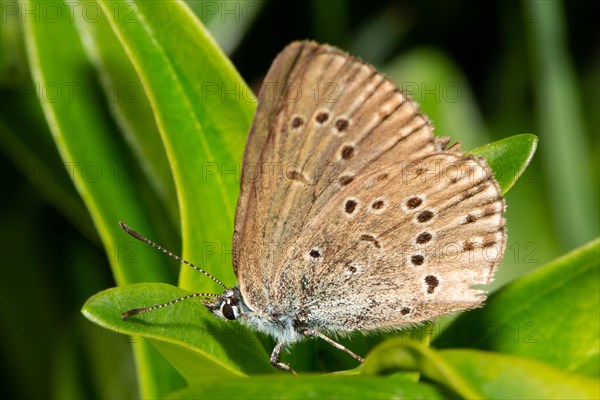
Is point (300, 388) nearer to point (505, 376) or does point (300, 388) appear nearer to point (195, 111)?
point (505, 376)

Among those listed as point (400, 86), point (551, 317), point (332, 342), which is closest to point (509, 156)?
point (551, 317)

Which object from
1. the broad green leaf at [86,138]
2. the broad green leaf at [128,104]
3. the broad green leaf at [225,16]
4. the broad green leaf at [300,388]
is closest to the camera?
the broad green leaf at [300,388]

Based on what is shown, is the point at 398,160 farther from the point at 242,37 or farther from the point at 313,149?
the point at 242,37

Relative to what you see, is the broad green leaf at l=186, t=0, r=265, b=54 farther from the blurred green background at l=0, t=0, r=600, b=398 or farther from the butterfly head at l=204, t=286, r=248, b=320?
the butterfly head at l=204, t=286, r=248, b=320

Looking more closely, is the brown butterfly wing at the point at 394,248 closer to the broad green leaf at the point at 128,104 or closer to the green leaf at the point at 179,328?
the green leaf at the point at 179,328

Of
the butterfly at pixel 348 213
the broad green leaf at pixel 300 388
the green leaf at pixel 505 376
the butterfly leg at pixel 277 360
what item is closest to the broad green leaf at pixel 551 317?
the butterfly at pixel 348 213

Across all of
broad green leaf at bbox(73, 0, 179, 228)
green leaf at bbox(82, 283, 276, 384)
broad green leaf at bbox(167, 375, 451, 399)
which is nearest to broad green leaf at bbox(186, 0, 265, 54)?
broad green leaf at bbox(73, 0, 179, 228)

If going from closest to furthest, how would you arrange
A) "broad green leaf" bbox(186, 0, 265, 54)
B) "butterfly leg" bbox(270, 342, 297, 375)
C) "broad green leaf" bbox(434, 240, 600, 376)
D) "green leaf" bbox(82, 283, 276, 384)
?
"green leaf" bbox(82, 283, 276, 384) < "broad green leaf" bbox(434, 240, 600, 376) < "butterfly leg" bbox(270, 342, 297, 375) < "broad green leaf" bbox(186, 0, 265, 54)
